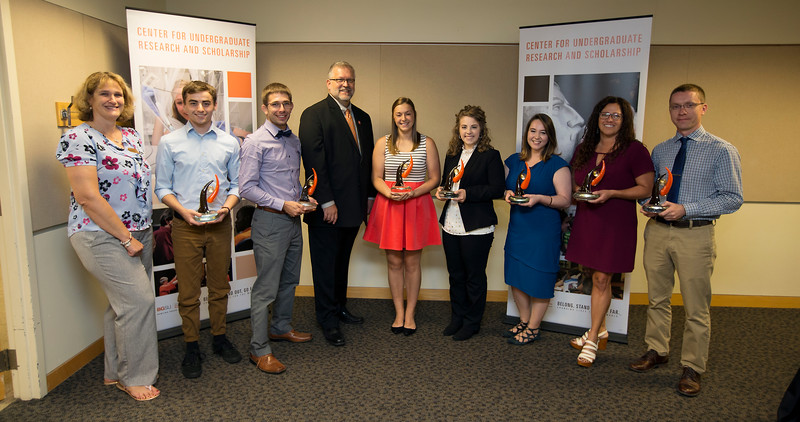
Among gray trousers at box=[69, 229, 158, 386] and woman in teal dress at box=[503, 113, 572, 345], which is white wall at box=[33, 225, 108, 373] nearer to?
gray trousers at box=[69, 229, 158, 386]

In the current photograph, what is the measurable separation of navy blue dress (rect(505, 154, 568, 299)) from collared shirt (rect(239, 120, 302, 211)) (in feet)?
5.16

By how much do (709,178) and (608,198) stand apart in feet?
1.83

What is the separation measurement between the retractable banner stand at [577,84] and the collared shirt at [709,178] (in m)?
0.64

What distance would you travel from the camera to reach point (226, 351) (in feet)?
10.8

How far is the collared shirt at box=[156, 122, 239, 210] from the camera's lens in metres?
2.91

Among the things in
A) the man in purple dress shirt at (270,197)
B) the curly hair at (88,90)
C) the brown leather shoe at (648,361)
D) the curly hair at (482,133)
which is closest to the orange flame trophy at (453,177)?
the curly hair at (482,133)

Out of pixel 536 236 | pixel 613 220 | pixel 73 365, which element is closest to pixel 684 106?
pixel 613 220

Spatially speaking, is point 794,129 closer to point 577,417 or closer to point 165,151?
point 577,417

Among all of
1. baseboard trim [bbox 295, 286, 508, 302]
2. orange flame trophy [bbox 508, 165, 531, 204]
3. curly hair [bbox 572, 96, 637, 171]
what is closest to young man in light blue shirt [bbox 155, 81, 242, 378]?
baseboard trim [bbox 295, 286, 508, 302]

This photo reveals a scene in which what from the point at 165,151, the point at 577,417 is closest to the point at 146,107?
the point at 165,151

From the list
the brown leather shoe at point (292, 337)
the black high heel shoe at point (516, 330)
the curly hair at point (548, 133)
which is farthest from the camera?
the black high heel shoe at point (516, 330)

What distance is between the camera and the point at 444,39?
439 cm

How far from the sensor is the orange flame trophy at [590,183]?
3.01 metres

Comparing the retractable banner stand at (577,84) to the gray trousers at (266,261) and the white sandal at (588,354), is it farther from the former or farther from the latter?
the gray trousers at (266,261)
